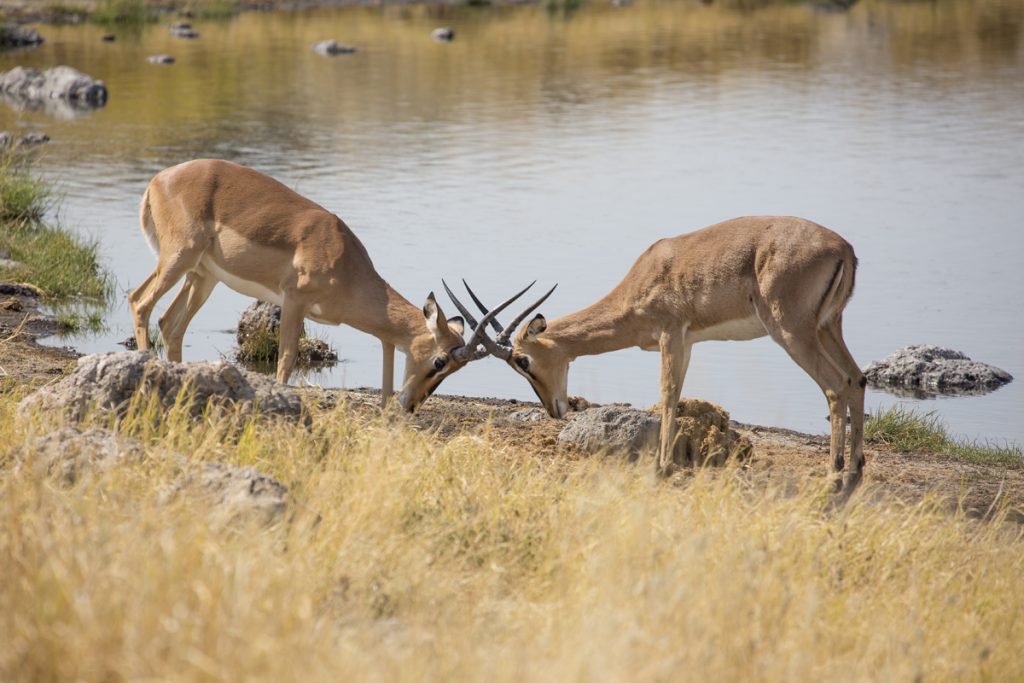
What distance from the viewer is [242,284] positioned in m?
9.94

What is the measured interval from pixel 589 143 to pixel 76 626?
69.6 ft

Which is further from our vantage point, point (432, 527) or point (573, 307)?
point (573, 307)

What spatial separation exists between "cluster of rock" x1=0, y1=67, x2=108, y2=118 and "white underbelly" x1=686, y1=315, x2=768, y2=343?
23.6 meters

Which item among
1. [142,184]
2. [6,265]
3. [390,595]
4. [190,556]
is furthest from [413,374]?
[142,184]

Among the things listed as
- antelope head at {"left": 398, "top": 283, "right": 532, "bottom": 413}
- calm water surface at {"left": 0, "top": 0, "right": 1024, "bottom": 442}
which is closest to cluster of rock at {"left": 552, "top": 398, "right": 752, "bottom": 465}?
antelope head at {"left": 398, "top": 283, "right": 532, "bottom": 413}

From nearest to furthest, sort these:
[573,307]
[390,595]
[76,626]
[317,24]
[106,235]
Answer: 1. [76,626]
2. [390,595]
3. [573,307]
4. [106,235]
5. [317,24]

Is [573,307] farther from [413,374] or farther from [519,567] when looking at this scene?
[519,567]

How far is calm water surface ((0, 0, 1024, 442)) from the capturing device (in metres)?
13.4

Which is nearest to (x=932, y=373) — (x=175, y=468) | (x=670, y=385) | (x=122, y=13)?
(x=670, y=385)

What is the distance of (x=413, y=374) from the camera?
949 cm

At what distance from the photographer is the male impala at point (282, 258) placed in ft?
31.9

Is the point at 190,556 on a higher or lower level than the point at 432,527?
higher

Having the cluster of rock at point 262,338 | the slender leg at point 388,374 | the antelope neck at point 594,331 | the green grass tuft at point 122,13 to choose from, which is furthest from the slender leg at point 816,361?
the green grass tuft at point 122,13

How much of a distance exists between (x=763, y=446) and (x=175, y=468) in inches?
189
